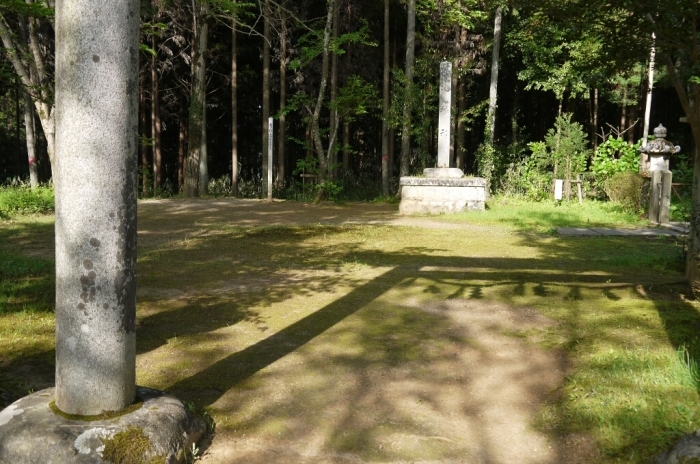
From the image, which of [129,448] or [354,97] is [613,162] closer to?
[354,97]

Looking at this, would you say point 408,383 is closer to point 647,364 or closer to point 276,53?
point 647,364

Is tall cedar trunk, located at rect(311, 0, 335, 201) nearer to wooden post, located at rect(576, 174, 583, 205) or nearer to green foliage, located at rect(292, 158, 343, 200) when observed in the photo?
green foliage, located at rect(292, 158, 343, 200)

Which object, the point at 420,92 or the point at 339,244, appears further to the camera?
the point at 420,92

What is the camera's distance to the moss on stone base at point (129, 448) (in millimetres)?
2895

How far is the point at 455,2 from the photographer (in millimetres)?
22938

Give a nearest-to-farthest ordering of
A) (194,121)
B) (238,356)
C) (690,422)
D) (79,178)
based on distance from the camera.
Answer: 1. (79,178)
2. (690,422)
3. (238,356)
4. (194,121)

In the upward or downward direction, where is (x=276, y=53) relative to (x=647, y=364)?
upward

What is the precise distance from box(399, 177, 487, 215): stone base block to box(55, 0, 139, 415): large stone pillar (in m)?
13.2

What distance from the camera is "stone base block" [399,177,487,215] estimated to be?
1590cm

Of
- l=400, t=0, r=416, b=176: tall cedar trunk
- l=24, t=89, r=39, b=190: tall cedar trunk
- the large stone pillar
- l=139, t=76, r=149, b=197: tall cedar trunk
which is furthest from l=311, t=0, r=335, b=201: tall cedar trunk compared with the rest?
the large stone pillar

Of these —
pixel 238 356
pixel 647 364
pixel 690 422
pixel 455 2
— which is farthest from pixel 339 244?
pixel 455 2

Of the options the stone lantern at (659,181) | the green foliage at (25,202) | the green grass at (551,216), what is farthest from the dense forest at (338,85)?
the green grass at (551,216)

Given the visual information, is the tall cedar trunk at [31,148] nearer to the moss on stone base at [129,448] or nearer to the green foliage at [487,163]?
the green foliage at [487,163]

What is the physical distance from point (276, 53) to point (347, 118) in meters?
4.97
